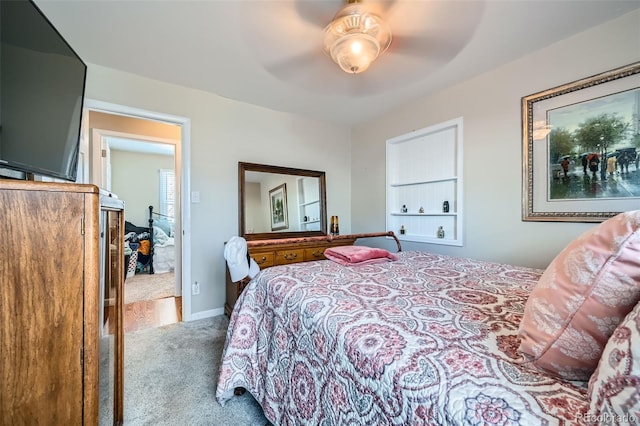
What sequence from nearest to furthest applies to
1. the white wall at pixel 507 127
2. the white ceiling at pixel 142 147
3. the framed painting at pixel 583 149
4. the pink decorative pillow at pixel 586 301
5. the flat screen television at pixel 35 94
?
the pink decorative pillow at pixel 586 301, the flat screen television at pixel 35 94, the framed painting at pixel 583 149, the white wall at pixel 507 127, the white ceiling at pixel 142 147

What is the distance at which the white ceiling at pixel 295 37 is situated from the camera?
5.02ft

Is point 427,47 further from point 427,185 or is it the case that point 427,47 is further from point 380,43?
point 427,185

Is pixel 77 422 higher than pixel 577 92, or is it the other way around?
pixel 577 92

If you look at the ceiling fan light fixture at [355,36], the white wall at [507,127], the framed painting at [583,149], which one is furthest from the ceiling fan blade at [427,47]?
the framed painting at [583,149]

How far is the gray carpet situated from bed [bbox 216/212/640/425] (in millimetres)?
122

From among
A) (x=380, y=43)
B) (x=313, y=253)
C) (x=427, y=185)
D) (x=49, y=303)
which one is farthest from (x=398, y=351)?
(x=427, y=185)

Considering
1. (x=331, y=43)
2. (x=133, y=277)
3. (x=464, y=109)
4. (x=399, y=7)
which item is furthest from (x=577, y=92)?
(x=133, y=277)

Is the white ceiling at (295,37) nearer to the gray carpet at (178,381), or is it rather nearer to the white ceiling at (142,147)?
the gray carpet at (178,381)

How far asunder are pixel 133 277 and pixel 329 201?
3.39 metres

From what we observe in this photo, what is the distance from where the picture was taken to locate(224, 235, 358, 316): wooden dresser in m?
2.40

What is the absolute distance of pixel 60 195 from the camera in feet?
2.17

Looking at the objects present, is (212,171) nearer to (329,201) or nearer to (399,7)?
(329,201)

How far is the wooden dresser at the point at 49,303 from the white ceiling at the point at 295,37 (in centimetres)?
146

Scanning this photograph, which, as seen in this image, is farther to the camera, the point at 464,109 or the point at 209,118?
the point at 209,118
